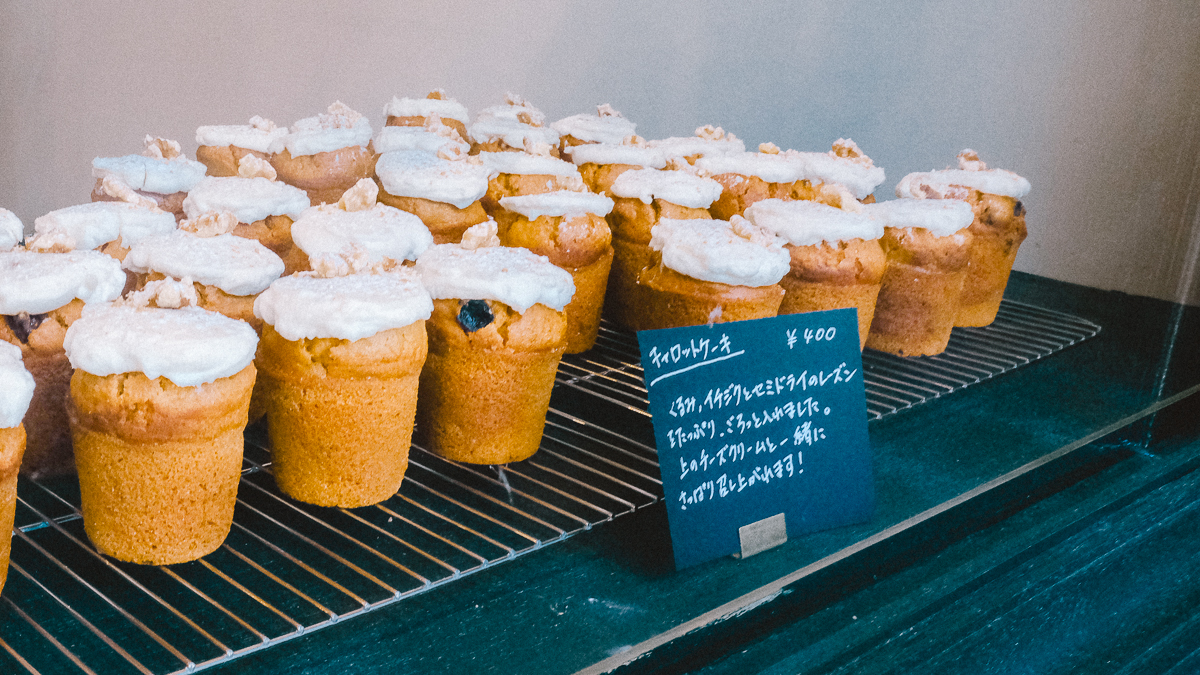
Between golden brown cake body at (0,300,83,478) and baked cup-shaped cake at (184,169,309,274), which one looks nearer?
golden brown cake body at (0,300,83,478)

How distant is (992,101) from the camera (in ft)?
8.02

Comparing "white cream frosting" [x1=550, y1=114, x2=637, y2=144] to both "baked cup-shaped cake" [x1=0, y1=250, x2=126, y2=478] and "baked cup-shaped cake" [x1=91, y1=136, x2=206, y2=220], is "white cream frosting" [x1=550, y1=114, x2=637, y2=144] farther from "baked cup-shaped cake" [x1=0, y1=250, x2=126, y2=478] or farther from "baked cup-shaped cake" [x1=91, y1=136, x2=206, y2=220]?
"baked cup-shaped cake" [x1=0, y1=250, x2=126, y2=478]

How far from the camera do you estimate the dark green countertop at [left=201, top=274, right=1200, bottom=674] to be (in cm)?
125

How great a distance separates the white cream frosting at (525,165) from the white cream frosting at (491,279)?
0.55 m

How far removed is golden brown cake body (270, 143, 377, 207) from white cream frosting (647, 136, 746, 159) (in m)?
0.89

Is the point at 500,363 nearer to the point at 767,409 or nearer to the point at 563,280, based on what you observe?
the point at 563,280

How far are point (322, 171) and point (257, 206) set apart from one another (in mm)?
478

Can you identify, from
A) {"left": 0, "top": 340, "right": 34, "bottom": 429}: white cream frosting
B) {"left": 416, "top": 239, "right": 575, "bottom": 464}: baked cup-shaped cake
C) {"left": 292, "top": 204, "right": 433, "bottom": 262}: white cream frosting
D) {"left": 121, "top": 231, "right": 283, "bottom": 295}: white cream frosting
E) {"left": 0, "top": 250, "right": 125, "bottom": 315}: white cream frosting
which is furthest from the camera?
{"left": 292, "top": 204, "right": 433, "bottom": 262}: white cream frosting

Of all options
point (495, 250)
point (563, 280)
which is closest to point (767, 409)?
point (563, 280)

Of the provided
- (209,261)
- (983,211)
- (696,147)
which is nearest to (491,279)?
(209,261)

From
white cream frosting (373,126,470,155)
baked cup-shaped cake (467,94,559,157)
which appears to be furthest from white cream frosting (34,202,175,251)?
baked cup-shaped cake (467,94,559,157)

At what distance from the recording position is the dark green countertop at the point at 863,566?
125 cm

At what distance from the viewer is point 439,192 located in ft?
6.75

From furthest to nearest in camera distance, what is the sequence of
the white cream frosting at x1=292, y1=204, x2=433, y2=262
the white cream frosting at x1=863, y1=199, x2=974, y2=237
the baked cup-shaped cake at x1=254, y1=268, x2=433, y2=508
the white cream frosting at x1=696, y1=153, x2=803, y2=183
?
the white cream frosting at x1=696, y1=153, x2=803, y2=183, the white cream frosting at x1=863, y1=199, x2=974, y2=237, the white cream frosting at x1=292, y1=204, x2=433, y2=262, the baked cup-shaped cake at x1=254, y1=268, x2=433, y2=508
